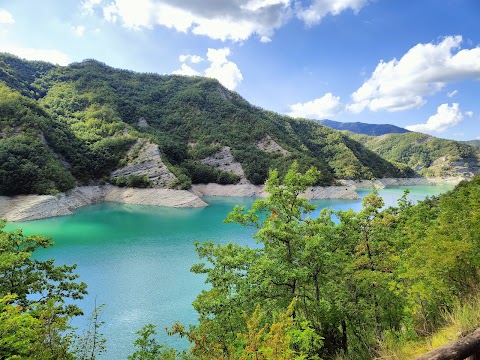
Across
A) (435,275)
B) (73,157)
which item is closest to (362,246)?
(435,275)

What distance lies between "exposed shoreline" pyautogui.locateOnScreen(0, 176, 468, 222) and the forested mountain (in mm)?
1906

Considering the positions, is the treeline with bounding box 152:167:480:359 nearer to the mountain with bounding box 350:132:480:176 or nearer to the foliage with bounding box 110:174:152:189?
the foliage with bounding box 110:174:152:189

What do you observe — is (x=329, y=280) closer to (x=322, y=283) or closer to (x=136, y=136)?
(x=322, y=283)

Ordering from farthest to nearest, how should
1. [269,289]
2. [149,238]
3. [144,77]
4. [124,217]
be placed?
1. [144,77]
2. [124,217]
3. [149,238]
4. [269,289]

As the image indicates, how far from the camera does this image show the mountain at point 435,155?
442ft

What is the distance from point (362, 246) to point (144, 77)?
5348 inches

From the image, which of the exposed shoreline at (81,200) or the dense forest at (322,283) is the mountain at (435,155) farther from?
the dense forest at (322,283)

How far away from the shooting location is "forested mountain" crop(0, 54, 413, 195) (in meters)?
53.3

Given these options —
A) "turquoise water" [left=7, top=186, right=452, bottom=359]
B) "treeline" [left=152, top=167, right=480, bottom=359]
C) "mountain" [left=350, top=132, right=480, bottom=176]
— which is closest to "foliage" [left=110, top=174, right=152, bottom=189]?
"turquoise water" [left=7, top=186, right=452, bottom=359]

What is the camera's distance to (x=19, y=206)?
42.7 metres

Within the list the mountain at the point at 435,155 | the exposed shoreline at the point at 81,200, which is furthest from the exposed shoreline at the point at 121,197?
the mountain at the point at 435,155

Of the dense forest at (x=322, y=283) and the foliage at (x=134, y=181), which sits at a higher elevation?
the foliage at (x=134, y=181)

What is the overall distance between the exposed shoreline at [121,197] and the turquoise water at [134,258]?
259 centimetres

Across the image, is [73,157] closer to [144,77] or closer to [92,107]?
[92,107]
